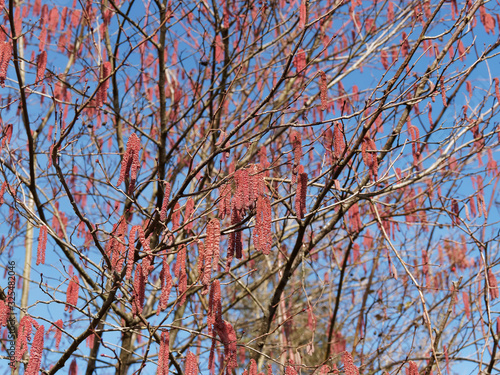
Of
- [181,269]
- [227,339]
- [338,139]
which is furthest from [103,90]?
[227,339]

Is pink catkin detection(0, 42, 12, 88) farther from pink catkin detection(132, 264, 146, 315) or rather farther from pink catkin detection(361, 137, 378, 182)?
pink catkin detection(361, 137, 378, 182)

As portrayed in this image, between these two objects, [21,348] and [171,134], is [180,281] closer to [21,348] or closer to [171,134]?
[21,348]

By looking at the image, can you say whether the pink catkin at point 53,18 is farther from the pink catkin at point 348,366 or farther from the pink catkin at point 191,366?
the pink catkin at point 348,366

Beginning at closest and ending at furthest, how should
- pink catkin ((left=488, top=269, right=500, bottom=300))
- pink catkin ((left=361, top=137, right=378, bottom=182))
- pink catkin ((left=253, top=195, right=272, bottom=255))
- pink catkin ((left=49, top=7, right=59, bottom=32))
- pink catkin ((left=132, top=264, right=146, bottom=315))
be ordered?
pink catkin ((left=253, top=195, right=272, bottom=255))
pink catkin ((left=132, top=264, right=146, bottom=315))
pink catkin ((left=361, top=137, right=378, bottom=182))
pink catkin ((left=488, top=269, right=500, bottom=300))
pink catkin ((left=49, top=7, right=59, bottom=32))

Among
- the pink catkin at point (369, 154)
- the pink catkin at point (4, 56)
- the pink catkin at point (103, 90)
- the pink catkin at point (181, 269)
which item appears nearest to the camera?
the pink catkin at point (181, 269)

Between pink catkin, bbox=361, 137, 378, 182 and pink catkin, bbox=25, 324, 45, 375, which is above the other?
pink catkin, bbox=361, 137, 378, 182

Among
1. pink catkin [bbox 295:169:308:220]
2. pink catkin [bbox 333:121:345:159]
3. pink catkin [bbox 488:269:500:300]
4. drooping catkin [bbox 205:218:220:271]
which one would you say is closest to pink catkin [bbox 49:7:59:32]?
pink catkin [bbox 333:121:345:159]

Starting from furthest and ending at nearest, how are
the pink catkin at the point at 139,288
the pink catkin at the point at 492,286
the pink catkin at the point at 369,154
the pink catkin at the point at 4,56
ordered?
the pink catkin at the point at 492,286 → the pink catkin at the point at 369,154 → the pink catkin at the point at 4,56 → the pink catkin at the point at 139,288

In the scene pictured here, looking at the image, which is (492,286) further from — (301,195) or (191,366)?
(191,366)

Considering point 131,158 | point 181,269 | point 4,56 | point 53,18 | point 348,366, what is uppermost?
point 53,18

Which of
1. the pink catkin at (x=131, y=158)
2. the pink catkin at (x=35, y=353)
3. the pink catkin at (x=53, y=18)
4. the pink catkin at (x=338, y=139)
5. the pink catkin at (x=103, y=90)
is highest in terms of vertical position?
the pink catkin at (x=53, y=18)

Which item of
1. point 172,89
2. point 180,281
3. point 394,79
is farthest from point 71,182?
point 394,79

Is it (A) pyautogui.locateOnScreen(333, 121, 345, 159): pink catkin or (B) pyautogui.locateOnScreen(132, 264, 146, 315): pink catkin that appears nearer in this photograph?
(B) pyautogui.locateOnScreen(132, 264, 146, 315): pink catkin

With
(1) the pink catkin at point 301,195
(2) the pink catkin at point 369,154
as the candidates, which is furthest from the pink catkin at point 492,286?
(1) the pink catkin at point 301,195
